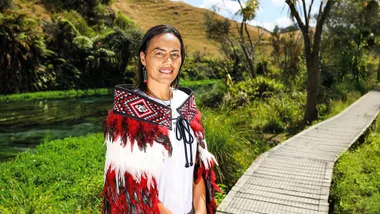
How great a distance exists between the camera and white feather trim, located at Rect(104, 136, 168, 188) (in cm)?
162

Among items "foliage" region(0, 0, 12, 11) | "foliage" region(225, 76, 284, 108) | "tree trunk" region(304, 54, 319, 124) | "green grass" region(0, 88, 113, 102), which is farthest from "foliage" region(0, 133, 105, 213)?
"foliage" region(0, 0, 12, 11)

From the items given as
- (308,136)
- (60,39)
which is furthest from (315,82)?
(60,39)

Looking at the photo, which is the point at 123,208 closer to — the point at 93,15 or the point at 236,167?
the point at 236,167

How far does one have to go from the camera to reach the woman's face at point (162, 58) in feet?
5.71

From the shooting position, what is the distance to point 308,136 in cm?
748

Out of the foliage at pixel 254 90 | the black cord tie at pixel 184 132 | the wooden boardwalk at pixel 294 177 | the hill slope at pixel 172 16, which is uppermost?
the hill slope at pixel 172 16

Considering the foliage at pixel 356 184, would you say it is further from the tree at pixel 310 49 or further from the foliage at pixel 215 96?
the foliage at pixel 215 96

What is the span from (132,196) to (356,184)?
4.06 meters

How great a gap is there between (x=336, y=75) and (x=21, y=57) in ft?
59.3

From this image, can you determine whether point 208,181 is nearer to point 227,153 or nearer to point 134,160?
point 134,160

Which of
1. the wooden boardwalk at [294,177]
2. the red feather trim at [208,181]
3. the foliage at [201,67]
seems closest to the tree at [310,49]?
→ the wooden boardwalk at [294,177]

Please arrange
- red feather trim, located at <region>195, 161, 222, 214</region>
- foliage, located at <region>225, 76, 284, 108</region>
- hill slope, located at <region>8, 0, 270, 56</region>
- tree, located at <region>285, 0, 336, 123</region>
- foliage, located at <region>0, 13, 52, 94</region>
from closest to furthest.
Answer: red feather trim, located at <region>195, 161, 222, 214</region> → tree, located at <region>285, 0, 336, 123</region> → foliage, located at <region>225, 76, 284, 108</region> → foliage, located at <region>0, 13, 52, 94</region> → hill slope, located at <region>8, 0, 270, 56</region>

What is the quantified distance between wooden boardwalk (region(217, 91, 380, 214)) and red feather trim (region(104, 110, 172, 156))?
2.41m

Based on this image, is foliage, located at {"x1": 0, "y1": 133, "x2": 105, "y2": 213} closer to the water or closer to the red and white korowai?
the water
